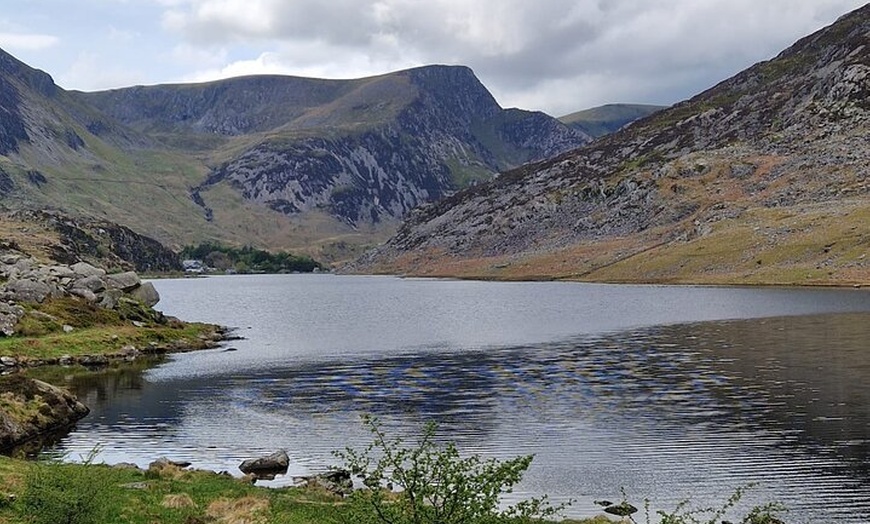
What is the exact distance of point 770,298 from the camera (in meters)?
155

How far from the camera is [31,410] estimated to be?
55.6 meters

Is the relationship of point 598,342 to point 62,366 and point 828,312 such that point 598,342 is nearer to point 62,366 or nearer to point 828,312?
point 828,312

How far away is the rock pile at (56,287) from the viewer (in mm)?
96125

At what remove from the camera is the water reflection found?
4056cm

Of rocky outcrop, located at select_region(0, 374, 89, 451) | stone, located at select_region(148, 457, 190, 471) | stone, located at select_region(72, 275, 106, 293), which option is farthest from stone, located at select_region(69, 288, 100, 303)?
stone, located at select_region(148, 457, 190, 471)

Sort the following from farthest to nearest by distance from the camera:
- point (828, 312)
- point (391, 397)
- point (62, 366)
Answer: point (828, 312), point (62, 366), point (391, 397)

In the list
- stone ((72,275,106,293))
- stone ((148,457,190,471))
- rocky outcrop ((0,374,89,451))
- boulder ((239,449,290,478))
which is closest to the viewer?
stone ((148,457,190,471))

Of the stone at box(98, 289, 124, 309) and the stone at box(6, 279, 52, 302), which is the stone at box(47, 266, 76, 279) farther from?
the stone at box(6, 279, 52, 302)

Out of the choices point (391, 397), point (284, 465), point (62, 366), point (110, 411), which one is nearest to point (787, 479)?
point (284, 465)

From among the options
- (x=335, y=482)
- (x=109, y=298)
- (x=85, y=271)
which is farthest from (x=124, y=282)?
(x=335, y=482)

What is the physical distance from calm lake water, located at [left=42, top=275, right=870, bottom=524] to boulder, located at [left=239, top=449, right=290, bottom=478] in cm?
105

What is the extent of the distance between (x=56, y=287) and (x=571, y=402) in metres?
79.2

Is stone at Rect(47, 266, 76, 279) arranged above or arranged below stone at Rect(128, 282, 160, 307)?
above

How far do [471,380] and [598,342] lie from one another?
32004 mm
